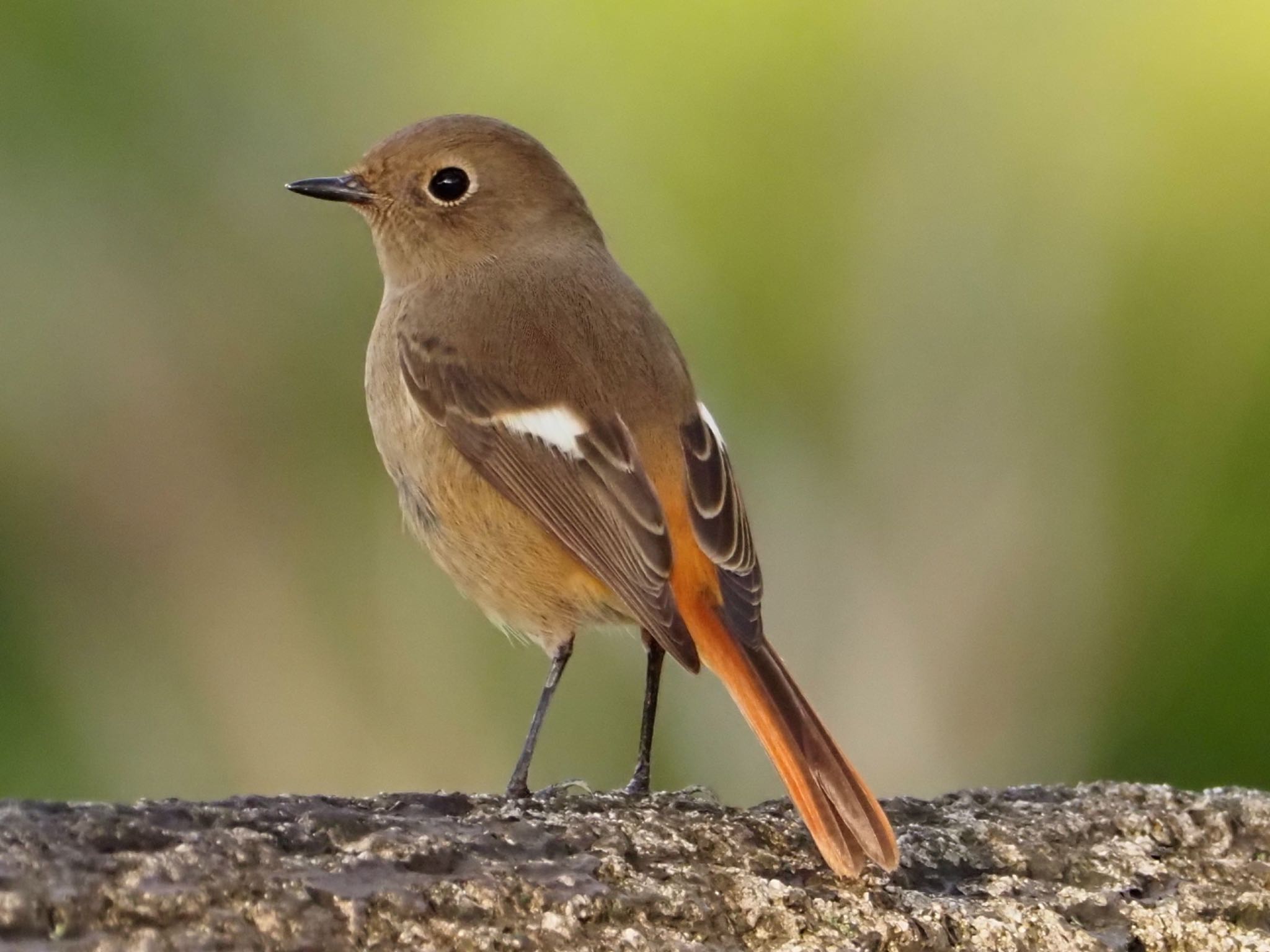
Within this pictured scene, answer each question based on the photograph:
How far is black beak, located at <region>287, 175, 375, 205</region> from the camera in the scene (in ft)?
14.6

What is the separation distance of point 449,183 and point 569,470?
49.1 inches

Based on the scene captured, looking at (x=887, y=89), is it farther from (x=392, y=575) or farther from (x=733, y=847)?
(x=733, y=847)

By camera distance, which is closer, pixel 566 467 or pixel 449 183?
pixel 566 467

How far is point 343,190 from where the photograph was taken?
14.6ft

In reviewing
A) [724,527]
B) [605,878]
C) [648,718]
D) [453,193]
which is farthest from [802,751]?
[453,193]

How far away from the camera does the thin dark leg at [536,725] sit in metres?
3.44

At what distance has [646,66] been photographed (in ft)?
24.8

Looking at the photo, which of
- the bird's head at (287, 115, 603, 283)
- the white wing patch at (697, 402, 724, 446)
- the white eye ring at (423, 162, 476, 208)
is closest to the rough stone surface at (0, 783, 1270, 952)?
the white wing patch at (697, 402, 724, 446)

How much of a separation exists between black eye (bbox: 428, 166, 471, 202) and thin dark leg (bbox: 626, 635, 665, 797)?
144cm

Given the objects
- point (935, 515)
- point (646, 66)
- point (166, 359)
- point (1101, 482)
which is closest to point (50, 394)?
point (166, 359)

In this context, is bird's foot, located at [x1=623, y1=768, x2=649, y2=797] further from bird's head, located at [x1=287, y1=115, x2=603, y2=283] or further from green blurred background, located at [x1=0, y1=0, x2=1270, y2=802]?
green blurred background, located at [x1=0, y1=0, x2=1270, y2=802]

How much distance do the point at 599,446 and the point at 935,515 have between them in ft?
15.4

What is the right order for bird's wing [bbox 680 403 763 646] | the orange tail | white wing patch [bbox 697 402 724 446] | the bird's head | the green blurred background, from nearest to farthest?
the orange tail
bird's wing [bbox 680 403 763 646]
white wing patch [bbox 697 402 724 446]
the bird's head
the green blurred background

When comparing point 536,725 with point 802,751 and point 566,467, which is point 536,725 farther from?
point 802,751
